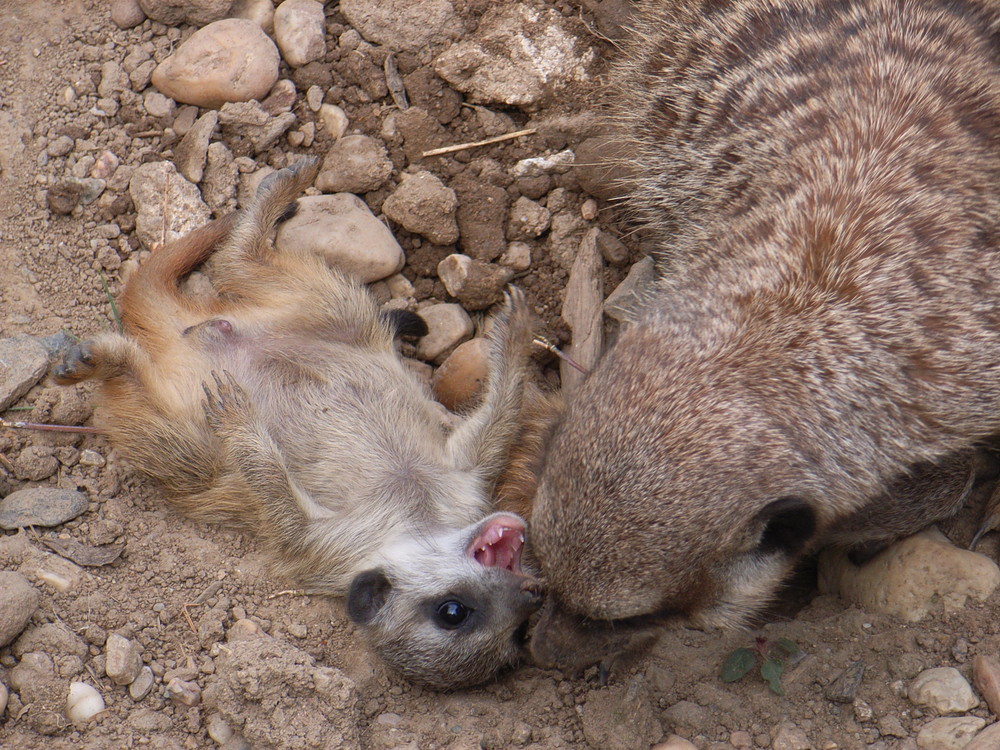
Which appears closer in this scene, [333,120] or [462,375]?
[462,375]

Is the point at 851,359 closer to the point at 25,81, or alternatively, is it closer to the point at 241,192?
the point at 241,192

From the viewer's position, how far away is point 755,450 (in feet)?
10.6

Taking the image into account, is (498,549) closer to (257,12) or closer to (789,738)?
(789,738)

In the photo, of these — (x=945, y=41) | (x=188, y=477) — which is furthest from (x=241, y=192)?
(x=945, y=41)

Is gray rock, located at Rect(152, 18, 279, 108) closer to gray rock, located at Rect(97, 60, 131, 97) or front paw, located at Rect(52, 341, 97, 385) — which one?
gray rock, located at Rect(97, 60, 131, 97)

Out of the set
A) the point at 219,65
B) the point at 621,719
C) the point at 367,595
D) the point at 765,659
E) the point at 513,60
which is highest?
the point at 513,60

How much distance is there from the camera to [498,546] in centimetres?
428

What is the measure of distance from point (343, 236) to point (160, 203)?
89 centimetres

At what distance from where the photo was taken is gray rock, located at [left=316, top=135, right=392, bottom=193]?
508cm

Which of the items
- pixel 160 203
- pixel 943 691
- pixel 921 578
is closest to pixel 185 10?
pixel 160 203

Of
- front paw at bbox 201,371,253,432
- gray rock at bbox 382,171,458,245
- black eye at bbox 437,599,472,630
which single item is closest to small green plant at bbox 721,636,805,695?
black eye at bbox 437,599,472,630

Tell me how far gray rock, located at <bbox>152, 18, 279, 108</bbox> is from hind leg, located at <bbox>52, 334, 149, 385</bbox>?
4.43 feet

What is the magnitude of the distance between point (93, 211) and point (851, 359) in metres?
Answer: 3.56

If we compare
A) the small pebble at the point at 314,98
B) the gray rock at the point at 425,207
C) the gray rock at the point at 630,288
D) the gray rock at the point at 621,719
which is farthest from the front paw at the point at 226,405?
the gray rock at the point at 621,719
